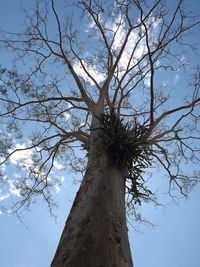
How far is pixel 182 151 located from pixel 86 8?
431 centimetres

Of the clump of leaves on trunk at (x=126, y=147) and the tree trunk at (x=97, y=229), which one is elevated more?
the clump of leaves on trunk at (x=126, y=147)

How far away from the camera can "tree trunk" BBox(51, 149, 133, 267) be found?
1963 mm

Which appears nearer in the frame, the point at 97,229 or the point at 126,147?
the point at 97,229

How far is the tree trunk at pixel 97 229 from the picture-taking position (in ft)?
6.44

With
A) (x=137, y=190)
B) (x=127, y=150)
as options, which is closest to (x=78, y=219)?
(x=127, y=150)

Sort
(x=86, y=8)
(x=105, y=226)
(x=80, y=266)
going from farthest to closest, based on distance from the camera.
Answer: (x=86, y=8) → (x=105, y=226) → (x=80, y=266)

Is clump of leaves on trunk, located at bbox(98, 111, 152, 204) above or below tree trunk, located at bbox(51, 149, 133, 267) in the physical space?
above

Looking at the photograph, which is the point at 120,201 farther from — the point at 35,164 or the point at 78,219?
the point at 35,164

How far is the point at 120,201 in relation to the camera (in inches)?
110

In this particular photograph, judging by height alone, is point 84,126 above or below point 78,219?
above

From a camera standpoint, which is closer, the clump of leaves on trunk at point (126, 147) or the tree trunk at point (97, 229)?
the tree trunk at point (97, 229)

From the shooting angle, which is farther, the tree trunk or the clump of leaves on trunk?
the clump of leaves on trunk

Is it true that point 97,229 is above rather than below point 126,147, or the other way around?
below

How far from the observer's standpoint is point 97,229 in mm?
2225
